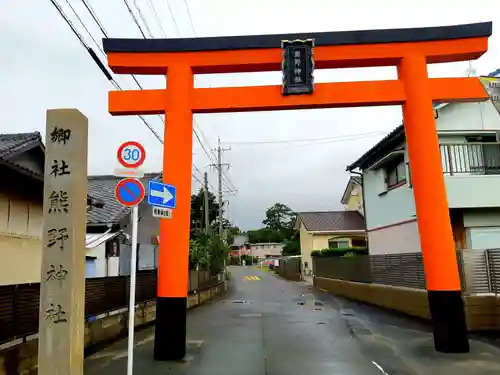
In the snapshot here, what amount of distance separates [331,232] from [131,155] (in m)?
34.9

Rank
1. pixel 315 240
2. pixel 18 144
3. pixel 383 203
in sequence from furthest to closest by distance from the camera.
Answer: pixel 315 240 → pixel 383 203 → pixel 18 144

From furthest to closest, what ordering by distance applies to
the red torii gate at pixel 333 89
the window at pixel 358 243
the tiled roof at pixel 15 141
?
the window at pixel 358 243, the tiled roof at pixel 15 141, the red torii gate at pixel 333 89

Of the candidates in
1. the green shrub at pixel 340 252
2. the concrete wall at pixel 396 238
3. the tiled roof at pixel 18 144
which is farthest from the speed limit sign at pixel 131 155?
the green shrub at pixel 340 252

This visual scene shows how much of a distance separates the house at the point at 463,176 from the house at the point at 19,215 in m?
11.3

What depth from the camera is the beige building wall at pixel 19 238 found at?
9.10 meters

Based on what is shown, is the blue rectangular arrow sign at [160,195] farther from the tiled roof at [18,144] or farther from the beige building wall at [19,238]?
the beige building wall at [19,238]

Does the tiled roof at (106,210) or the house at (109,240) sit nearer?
the house at (109,240)

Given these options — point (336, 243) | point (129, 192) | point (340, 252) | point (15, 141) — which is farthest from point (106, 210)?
point (336, 243)

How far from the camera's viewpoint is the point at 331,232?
39.8m

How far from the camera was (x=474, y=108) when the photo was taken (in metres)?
14.6

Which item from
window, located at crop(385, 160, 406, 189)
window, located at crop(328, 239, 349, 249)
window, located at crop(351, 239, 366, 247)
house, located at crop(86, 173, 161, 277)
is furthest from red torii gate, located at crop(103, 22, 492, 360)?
window, located at crop(351, 239, 366, 247)

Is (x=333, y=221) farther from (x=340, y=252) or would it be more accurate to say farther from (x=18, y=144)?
(x=18, y=144)

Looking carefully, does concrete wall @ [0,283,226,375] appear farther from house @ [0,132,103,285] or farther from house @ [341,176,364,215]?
house @ [341,176,364,215]

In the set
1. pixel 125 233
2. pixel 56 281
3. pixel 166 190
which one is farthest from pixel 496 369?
pixel 125 233
